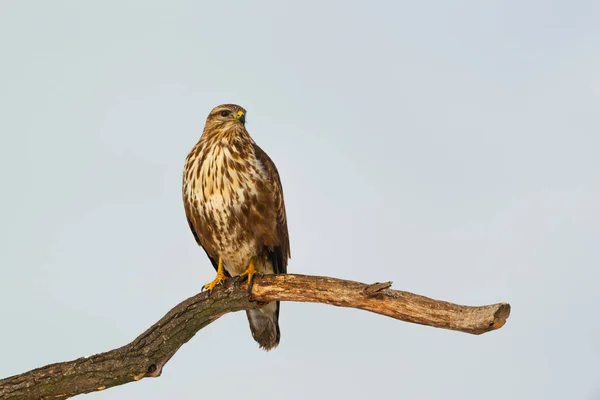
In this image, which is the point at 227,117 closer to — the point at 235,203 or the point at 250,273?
the point at 235,203

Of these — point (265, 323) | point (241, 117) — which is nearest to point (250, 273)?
point (265, 323)

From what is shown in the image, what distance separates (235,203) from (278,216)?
473mm

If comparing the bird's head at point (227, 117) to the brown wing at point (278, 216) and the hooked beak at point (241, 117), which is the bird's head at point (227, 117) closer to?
the hooked beak at point (241, 117)

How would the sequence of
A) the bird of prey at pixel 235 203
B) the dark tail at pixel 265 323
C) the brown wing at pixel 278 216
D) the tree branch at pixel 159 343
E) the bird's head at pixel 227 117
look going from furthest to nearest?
the dark tail at pixel 265 323 → the bird's head at pixel 227 117 → the brown wing at pixel 278 216 → the bird of prey at pixel 235 203 → the tree branch at pixel 159 343

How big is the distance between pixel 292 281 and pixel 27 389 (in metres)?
2.62

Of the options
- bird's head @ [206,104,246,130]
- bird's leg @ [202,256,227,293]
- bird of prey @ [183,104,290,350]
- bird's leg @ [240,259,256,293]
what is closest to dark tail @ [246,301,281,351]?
bird of prey @ [183,104,290,350]

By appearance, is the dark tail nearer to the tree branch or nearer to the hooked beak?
the tree branch

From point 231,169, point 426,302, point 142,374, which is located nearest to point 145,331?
point 142,374

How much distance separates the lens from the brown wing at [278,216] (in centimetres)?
837

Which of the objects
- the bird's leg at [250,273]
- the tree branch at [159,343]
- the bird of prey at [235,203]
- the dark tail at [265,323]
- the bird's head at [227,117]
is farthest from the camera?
the dark tail at [265,323]

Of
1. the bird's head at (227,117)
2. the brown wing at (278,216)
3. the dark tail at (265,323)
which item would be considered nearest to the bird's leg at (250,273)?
the brown wing at (278,216)

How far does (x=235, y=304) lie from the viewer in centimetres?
802

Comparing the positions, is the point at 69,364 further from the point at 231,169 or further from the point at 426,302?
the point at 426,302

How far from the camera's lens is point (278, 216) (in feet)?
27.5
